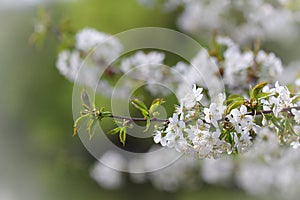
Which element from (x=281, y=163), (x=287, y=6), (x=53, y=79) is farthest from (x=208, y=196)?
(x=287, y=6)

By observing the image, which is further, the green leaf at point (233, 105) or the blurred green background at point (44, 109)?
the blurred green background at point (44, 109)

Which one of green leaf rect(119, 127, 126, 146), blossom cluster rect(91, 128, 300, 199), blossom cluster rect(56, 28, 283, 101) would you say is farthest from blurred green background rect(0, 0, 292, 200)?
green leaf rect(119, 127, 126, 146)

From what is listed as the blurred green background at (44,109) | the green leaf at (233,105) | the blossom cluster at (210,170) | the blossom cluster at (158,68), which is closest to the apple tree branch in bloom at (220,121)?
the green leaf at (233,105)

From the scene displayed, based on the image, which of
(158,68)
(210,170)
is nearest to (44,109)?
(210,170)

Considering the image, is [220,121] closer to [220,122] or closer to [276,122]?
[220,122]

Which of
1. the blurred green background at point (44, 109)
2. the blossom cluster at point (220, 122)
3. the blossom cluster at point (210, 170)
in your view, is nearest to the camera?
the blossom cluster at point (220, 122)

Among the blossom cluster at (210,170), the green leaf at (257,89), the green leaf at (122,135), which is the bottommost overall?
the green leaf at (122,135)

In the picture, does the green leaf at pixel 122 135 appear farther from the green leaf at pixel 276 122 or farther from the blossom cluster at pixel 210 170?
the blossom cluster at pixel 210 170
